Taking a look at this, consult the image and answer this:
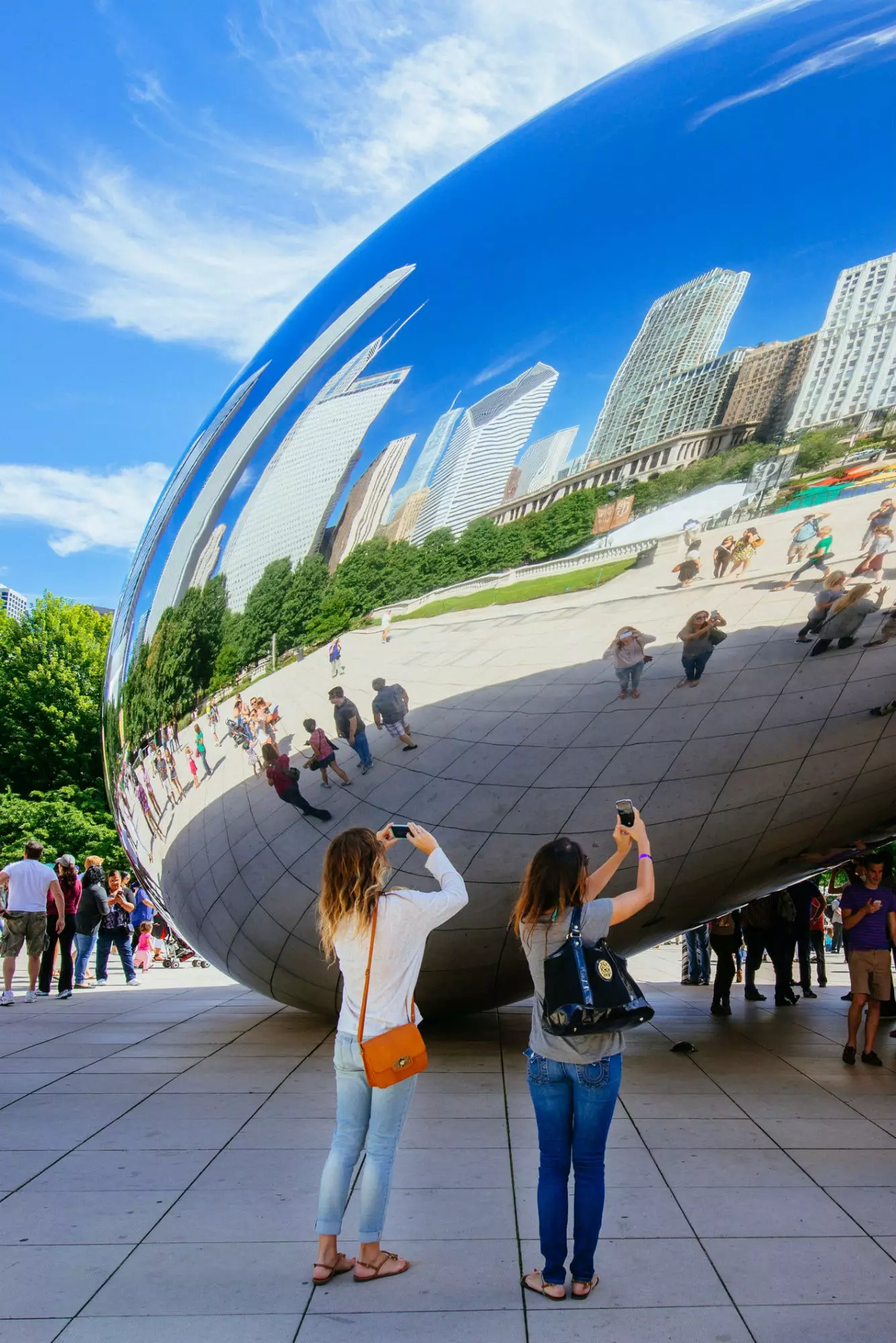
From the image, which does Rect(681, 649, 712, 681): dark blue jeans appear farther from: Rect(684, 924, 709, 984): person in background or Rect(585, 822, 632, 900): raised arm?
Rect(684, 924, 709, 984): person in background

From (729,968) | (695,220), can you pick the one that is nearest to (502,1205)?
(695,220)

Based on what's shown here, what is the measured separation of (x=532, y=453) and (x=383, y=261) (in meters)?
1.54

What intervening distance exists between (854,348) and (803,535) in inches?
29.1

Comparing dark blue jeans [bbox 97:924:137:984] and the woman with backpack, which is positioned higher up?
the woman with backpack

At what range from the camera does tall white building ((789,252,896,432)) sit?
4.16m

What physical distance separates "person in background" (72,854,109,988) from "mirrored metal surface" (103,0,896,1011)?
20.5 feet

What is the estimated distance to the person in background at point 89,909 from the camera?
1106 centimetres

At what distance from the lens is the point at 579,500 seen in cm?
432

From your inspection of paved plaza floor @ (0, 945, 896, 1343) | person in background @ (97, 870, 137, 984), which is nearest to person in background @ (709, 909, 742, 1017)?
paved plaza floor @ (0, 945, 896, 1343)

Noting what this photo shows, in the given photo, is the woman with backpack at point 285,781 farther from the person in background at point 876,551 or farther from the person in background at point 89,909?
the person in background at point 89,909

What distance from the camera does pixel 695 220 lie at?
4.34 meters

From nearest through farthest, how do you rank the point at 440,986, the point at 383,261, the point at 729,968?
the point at 383,261 < the point at 440,986 < the point at 729,968

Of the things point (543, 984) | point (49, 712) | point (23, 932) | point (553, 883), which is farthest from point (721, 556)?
point (49, 712)

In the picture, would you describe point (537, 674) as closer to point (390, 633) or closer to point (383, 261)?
point (390, 633)
